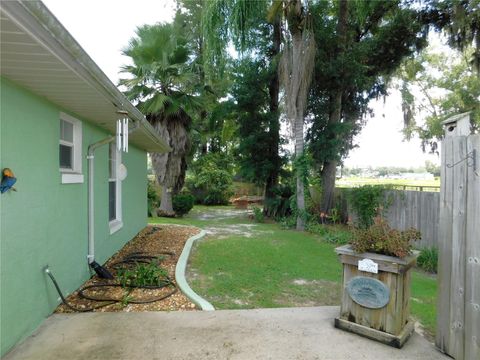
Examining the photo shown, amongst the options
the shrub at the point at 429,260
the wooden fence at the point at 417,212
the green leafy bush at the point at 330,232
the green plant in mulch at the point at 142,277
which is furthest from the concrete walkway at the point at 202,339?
→ the green leafy bush at the point at 330,232

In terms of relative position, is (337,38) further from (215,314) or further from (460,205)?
(215,314)

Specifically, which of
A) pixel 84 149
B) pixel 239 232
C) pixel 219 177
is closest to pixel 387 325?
pixel 84 149

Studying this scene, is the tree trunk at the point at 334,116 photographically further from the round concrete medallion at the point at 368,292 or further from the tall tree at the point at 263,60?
the round concrete medallion at the point at 368,292

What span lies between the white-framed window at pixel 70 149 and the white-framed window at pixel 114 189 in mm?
1710

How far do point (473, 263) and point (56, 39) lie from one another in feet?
11.8

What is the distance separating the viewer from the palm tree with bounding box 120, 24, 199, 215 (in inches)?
422

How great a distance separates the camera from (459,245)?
2588 millimetres

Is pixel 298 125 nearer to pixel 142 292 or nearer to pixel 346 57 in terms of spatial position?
pixel 346 57

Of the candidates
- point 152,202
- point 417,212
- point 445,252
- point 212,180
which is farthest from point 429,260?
point 212,180

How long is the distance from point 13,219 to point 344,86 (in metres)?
11.1

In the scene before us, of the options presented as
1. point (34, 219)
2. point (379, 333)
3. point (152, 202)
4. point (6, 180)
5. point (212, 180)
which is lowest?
point (379, 333)

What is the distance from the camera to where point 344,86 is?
444 inches

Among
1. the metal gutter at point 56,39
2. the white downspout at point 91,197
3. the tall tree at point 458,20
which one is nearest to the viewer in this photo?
the metal gutter at point 56,39

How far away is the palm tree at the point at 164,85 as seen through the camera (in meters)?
10.7
